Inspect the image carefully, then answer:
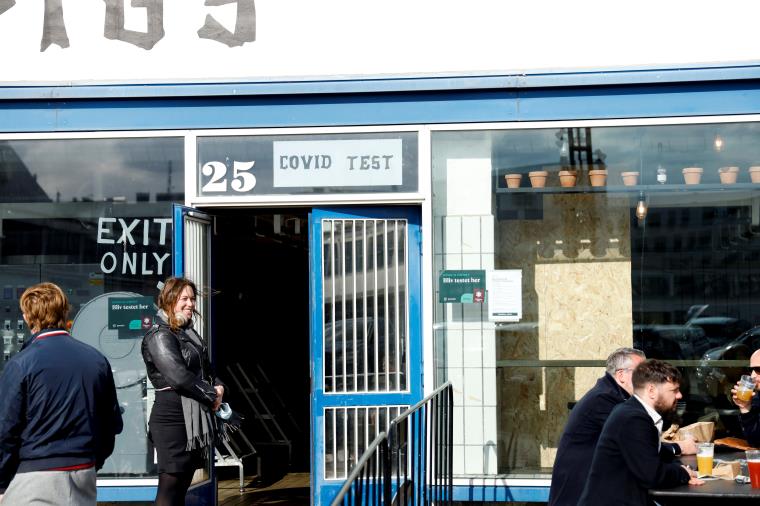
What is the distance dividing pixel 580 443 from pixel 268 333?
22.4 feet

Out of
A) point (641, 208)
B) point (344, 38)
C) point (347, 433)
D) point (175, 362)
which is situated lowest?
point (347, 433)

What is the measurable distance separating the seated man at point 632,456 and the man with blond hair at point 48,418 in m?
2.46

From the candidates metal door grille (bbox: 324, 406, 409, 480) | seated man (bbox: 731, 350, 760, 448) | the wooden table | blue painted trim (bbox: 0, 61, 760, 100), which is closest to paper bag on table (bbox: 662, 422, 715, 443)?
seated man (bbox: 731, 350, 760, 448)

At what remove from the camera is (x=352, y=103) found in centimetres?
800

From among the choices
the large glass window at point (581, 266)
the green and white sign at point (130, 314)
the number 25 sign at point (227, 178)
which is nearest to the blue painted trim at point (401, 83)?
the large glass window at point (581, 266)

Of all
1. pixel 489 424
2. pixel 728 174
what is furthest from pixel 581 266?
pixel 489 424

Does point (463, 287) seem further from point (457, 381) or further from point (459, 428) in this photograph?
point (459, 428)

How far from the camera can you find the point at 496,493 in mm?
7816

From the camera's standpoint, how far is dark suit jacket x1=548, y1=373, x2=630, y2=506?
18.1 feet

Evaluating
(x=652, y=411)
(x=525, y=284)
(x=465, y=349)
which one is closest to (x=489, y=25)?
(x=525, y=284)

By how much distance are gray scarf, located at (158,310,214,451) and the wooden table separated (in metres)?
2.93

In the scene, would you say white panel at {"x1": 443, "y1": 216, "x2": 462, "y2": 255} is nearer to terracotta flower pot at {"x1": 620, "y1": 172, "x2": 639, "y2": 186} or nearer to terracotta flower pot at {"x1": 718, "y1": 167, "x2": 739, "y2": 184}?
terracotta flower pot at {"x1": 620, "y1": 172, "x2": 639, "y2": 186}

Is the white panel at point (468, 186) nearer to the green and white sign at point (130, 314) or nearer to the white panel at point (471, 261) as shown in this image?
the white panel at point (471, 261)

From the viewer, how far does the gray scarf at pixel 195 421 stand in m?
6.66
